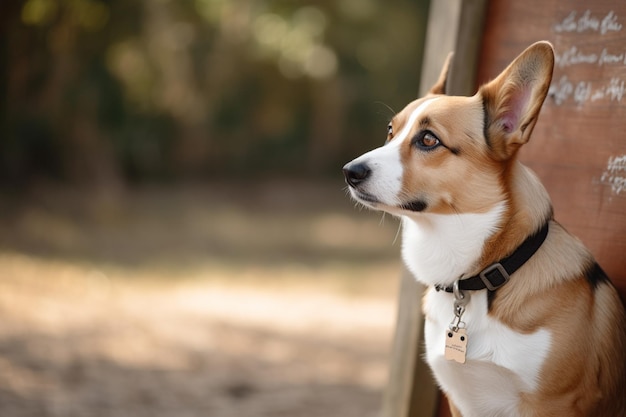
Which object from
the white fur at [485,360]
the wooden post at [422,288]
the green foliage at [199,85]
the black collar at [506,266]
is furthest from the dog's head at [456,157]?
the green foliage at [199,85]

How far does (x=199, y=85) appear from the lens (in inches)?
491

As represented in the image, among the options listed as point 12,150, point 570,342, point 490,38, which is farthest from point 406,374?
point 12,150

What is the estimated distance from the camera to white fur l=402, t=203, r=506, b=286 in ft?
6.90

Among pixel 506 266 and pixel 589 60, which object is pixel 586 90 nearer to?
pixel 589 60

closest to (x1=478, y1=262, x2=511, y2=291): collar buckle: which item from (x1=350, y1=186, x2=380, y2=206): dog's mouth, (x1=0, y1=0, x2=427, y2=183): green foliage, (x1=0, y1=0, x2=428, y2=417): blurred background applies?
(x1=350, y1=186, x2=380, y2=206): dog's mouth

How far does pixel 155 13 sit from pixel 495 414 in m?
9.88

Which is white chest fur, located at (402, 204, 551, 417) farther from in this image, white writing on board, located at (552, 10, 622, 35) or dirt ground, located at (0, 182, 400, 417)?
white writing on board, located at (552, 10, 622, 35)

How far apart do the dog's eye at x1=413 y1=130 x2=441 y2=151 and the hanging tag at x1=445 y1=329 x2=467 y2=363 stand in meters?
0.56

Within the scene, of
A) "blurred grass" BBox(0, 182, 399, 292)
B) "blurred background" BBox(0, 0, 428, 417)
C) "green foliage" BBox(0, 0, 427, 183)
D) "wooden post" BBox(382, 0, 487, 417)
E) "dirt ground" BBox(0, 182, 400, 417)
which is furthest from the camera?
"green foliage" BBox(0, 0, 427, 183)

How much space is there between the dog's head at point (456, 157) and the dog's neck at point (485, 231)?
0.03 m

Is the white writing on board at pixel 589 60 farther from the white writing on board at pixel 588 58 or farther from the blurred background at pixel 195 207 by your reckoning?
the blurred background at pixel 195 207

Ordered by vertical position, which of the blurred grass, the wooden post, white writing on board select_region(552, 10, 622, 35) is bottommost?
the blurred grass

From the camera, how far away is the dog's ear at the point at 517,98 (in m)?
2.01

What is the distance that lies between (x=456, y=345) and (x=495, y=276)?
0.75 ft
